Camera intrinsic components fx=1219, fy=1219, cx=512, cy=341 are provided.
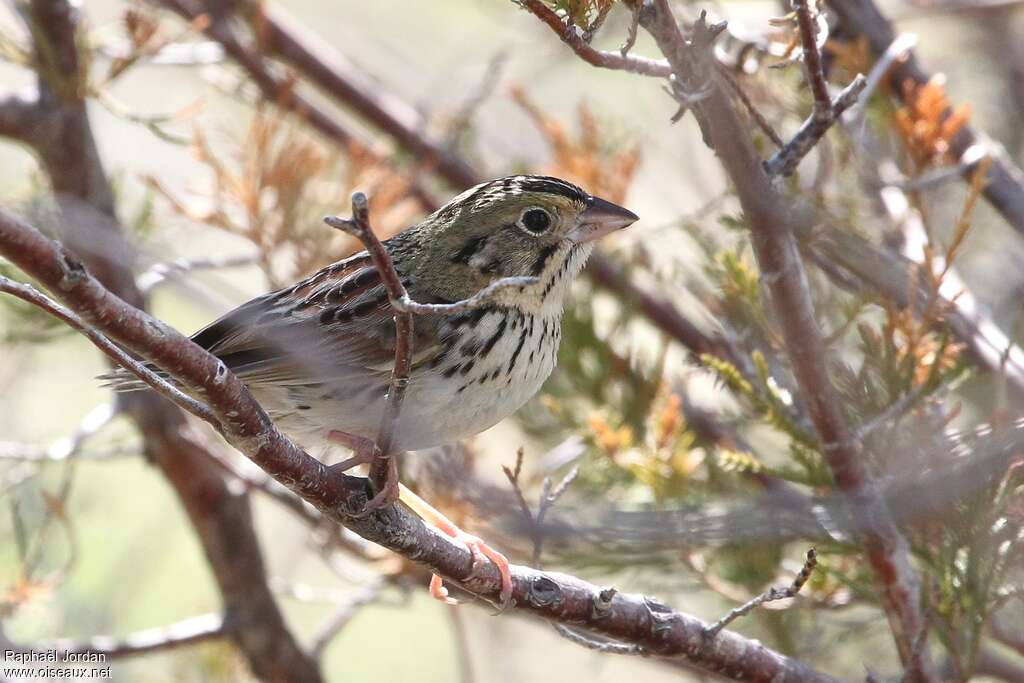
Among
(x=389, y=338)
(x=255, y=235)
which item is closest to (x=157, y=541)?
(x=255, y=235)

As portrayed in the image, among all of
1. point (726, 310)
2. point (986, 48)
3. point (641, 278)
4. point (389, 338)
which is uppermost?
point (986, 48)

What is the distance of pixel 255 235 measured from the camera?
3582 mm

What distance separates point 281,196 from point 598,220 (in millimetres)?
1107

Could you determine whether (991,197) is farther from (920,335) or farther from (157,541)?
(157,541)

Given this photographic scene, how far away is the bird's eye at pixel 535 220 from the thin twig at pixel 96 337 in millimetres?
1275

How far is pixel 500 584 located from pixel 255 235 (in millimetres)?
1585

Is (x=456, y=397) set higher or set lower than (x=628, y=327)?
lower

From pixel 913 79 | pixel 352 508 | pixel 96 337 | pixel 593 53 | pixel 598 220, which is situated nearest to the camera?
pixel 96 337

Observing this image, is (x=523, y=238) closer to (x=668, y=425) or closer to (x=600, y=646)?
(x=668, y=425)

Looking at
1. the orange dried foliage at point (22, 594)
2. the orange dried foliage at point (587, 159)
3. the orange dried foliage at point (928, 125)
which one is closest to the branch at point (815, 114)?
the orange dried foliage at point (928, 125)

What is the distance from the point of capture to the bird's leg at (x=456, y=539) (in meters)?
2.42

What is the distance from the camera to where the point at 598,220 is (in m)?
2.93

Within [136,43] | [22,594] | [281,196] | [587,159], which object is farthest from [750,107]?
[22,594]

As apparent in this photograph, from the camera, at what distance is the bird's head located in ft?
9.64
